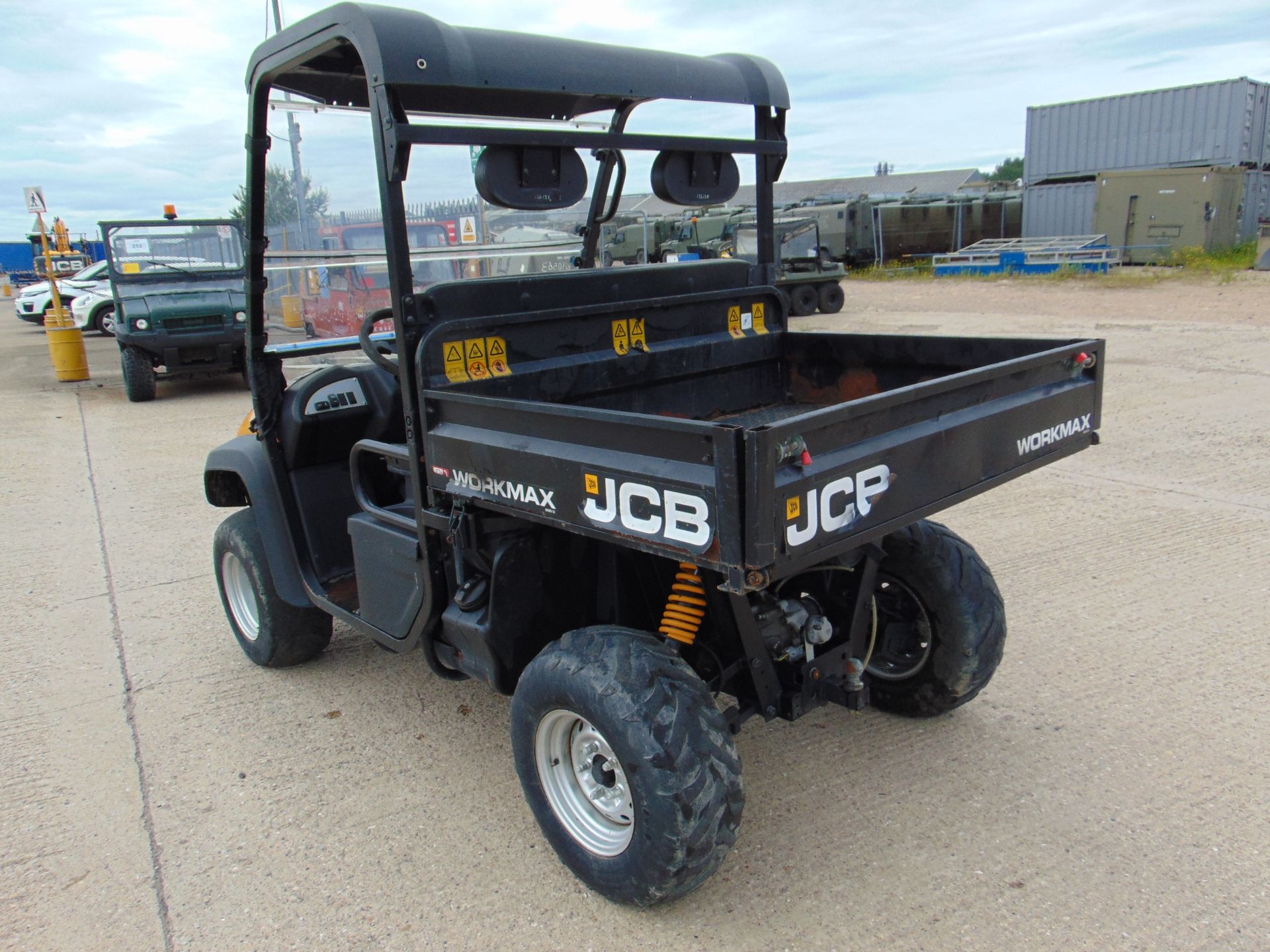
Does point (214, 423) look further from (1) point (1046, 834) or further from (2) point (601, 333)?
(1) point (1046, 834)

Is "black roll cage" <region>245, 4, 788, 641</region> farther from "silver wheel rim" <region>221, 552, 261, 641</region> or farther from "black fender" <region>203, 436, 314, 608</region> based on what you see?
"silver wheel rim" <region>221, 552, 261, 641</region>

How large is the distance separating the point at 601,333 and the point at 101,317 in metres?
18.8

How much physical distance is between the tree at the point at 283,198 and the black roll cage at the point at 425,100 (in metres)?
0.06

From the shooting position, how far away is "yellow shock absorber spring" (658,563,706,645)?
264 cm

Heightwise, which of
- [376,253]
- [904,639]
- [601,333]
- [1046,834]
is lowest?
[1046,834]

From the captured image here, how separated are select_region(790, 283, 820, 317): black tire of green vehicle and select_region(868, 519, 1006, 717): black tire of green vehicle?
548 inches

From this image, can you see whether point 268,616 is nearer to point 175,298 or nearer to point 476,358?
point 476,358

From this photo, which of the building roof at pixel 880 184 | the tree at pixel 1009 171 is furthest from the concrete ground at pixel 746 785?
the tree at pixel 1009 171

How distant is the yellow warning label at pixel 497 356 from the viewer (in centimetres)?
291

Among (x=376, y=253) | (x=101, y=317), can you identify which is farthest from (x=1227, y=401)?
(x=101, y=317)

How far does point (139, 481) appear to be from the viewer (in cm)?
720

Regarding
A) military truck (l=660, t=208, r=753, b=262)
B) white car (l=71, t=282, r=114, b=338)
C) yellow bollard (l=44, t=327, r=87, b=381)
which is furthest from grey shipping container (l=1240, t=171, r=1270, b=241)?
white car (l=71, t=282, r=114, b=338)

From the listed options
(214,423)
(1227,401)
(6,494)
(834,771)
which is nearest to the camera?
(834,771)

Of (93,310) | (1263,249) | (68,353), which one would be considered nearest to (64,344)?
(68,353)
